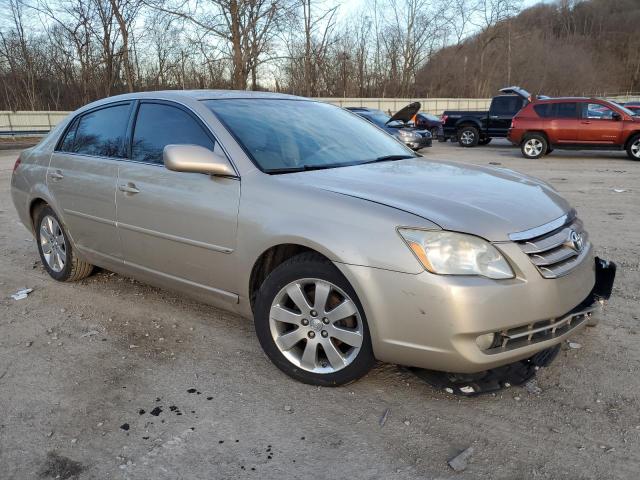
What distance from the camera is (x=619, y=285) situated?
4270 mm

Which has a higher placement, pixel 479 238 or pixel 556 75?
pixel 556 75

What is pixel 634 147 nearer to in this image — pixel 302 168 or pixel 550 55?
pixel 302 168

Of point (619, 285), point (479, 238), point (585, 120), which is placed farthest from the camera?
point (585, 120)

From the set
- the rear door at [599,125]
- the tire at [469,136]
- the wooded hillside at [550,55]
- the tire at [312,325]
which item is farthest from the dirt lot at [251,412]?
the wooded hillside at [550,55]

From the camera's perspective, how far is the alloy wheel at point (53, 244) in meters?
4.63

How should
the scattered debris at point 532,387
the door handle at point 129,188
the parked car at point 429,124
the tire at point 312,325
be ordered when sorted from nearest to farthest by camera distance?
the tire at point 312,325 < the scattered debris at point 532,387 < the door handle at point 129,188 < the parked car at point 429,124

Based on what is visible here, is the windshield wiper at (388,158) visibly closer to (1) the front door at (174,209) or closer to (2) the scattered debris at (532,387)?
(1) the front door at (174,209)

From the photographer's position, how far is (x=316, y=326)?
9.25 ft

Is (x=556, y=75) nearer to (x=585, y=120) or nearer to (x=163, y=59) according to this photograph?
(x=163, y=59)

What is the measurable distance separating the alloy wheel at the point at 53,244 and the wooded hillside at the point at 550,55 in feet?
164

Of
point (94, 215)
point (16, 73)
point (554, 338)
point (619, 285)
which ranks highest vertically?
point (16, 73)

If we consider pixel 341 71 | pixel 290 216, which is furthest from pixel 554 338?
pixel 341 71

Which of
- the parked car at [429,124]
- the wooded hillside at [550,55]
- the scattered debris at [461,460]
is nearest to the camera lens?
the scattered debris at [461,460]

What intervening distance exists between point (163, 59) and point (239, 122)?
34672 millimetres
